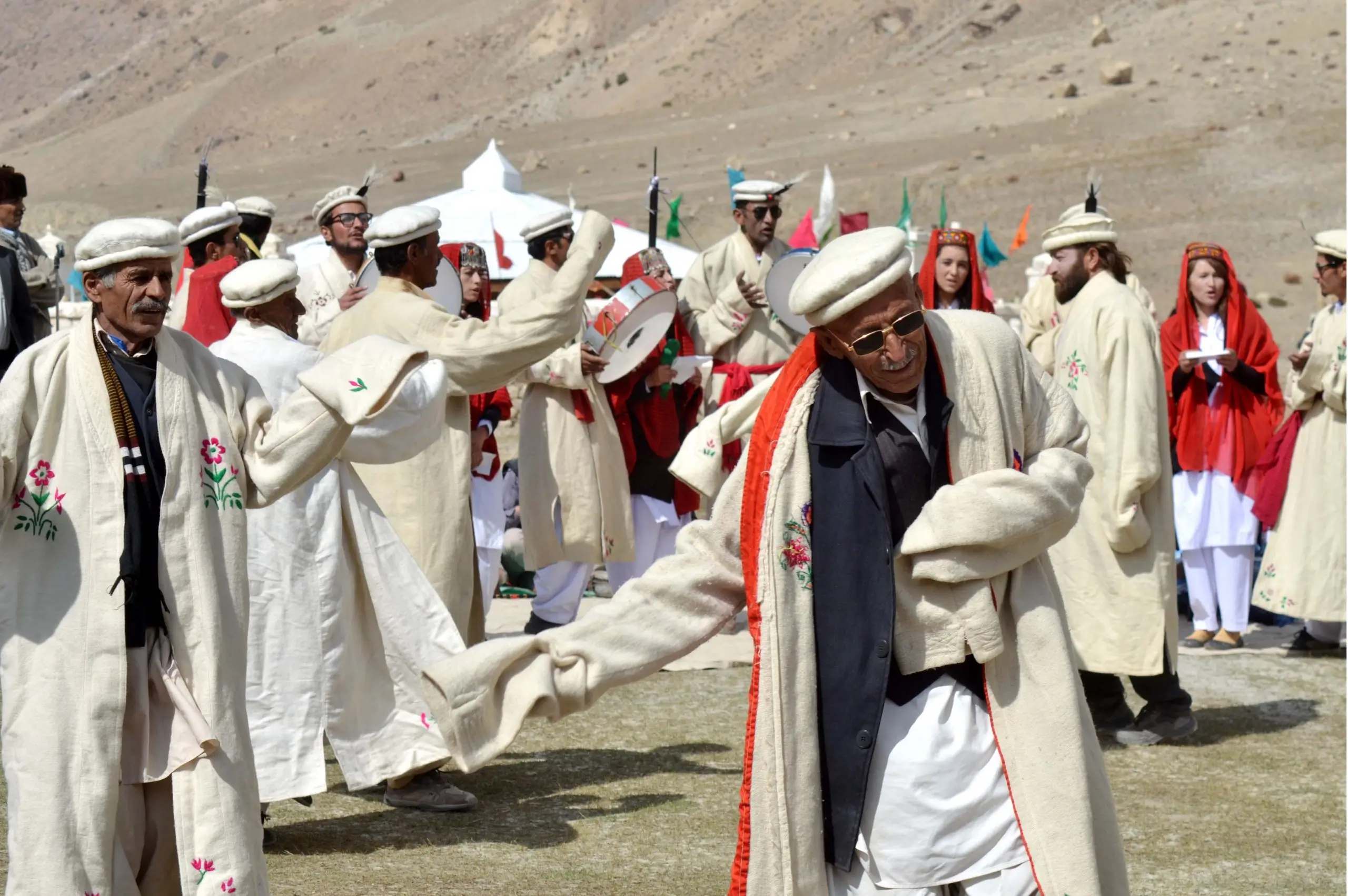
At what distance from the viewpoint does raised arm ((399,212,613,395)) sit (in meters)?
6.48

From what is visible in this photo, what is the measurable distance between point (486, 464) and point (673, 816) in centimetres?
351

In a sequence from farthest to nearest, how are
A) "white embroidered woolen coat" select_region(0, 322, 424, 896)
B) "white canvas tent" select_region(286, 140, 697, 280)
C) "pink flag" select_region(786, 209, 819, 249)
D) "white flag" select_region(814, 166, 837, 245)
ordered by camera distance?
"white canvas tent" select_region(286, 140, 697, 280), "white flag" select_region(814, 166, 837, 245), "pink flag" select_region(786, 209, 819, 249), "white embroidered woolen coat" select_region(0, 322, 424, 896)

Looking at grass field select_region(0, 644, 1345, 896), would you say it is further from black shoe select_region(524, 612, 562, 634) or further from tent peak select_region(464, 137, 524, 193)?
tent peak select_region(464, 137, 524, 193)

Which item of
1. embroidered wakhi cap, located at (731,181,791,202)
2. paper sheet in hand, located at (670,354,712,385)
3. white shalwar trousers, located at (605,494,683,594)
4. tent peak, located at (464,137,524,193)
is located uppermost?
tent peak, located at (464,137,524,193)

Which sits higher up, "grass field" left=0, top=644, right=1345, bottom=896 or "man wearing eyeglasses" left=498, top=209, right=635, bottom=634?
"man wearing eyeglasses" left=498, top=209, right=635, bottom=634

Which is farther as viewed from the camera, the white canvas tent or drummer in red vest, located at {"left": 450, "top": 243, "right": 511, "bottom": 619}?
the white canvas tent

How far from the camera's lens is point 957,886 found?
367 centimetres

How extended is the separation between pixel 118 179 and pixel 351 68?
11.9m

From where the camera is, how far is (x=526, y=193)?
21.1 meters

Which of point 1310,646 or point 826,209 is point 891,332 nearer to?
point 1310,646

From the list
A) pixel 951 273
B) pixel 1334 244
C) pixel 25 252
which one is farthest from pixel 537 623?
pixel 1334 244

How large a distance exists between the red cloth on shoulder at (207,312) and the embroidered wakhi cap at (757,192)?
14.2 ft

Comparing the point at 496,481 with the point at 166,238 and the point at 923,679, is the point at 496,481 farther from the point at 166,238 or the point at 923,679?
the point at 923,679

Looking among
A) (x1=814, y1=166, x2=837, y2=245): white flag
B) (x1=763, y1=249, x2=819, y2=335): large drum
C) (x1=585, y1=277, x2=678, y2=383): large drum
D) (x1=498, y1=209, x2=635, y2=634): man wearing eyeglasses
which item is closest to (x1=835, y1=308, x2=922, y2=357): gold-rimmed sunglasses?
(x1=585, y1=277, x2=678, y2=383): large drum
